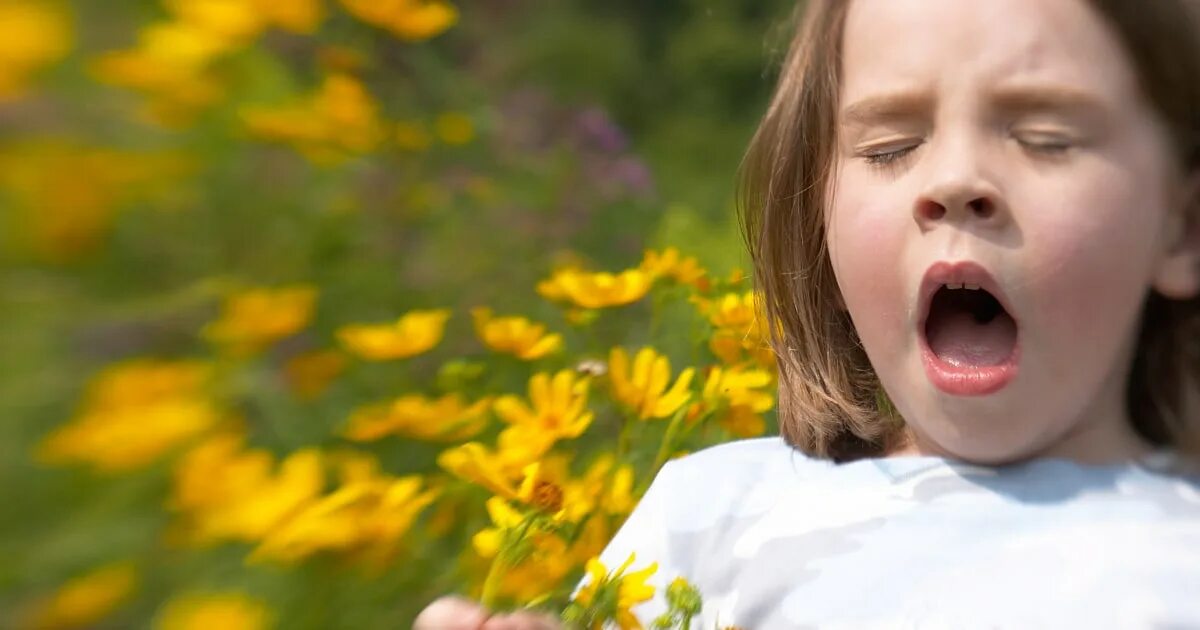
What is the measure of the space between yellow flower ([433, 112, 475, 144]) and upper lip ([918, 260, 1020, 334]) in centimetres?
46

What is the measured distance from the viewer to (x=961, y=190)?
1.97 ft

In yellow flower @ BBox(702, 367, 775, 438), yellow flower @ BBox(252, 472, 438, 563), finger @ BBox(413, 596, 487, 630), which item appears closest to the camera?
yellow flower @ BBox(252, 472, 438, 563)

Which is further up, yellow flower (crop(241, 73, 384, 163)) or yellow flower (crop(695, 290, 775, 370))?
yellow flower (crop(241, 73, 384, 163))

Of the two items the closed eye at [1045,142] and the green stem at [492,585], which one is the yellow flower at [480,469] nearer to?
the green stem at [492,585]

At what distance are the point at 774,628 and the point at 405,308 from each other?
325mm

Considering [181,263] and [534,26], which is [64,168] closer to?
[181,263]

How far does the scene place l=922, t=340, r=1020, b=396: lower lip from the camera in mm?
626

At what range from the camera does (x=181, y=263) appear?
366mm

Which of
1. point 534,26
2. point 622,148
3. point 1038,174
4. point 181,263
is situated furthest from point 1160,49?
point 534,26

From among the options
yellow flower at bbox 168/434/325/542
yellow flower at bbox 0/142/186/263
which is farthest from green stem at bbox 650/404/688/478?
yellow flower at bbox 0/142/186/263

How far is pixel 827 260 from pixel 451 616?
465 mm

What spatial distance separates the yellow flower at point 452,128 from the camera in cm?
94

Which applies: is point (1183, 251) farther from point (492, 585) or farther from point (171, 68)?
point (171, 68)

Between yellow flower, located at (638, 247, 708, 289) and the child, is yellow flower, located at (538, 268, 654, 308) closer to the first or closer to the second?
yellow flower, located at (638, 247, 708, 289)
